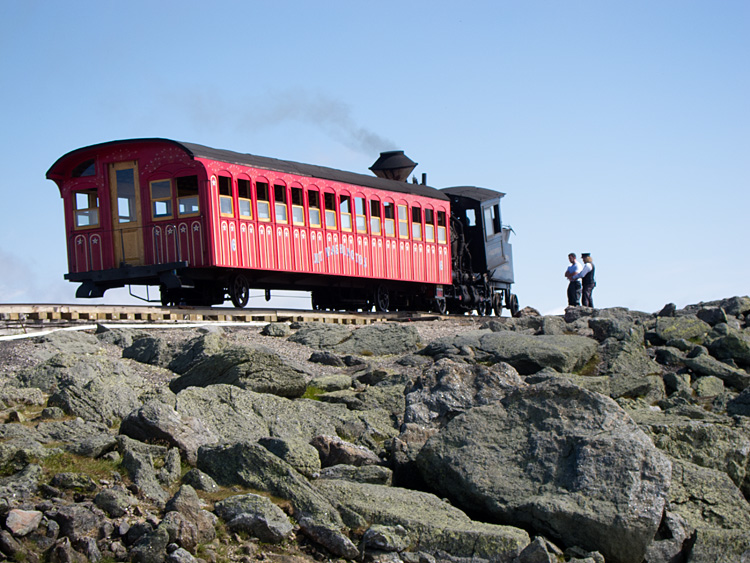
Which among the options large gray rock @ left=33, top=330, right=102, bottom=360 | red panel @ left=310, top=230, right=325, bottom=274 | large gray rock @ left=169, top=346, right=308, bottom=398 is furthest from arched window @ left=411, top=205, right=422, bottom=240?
large gray rock @ left=169, top=346, right=308, bottom=398

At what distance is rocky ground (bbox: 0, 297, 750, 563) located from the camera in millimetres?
6609

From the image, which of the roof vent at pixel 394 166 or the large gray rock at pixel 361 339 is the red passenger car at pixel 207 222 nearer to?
the large gray rock at pixel 361 339

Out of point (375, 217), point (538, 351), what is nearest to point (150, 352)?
point (538, 351)

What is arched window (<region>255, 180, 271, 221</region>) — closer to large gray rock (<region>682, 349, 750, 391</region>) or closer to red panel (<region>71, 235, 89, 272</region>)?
red panel (<region>71, 235, 89, 272</region>)

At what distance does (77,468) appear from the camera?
717 cm

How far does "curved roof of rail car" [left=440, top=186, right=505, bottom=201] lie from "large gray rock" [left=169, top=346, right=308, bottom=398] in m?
17.5

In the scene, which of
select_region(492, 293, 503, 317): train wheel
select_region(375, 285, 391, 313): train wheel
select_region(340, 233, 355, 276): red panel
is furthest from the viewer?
select_region(492, 293, 503, 317): train wheel

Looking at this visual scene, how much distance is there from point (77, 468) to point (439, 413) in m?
4.09

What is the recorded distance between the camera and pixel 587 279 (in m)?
23.6

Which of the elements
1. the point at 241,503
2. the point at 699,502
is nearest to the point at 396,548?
the point at 241,503

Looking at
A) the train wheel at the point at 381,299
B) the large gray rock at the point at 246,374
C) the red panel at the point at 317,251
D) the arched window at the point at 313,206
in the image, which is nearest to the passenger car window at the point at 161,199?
the arched window at the point at 313,206

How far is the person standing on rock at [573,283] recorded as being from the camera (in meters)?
23.5

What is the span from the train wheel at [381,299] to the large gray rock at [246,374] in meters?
13.2

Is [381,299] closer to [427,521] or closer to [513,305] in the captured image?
[513,305]
